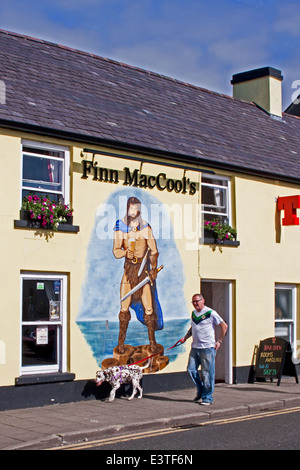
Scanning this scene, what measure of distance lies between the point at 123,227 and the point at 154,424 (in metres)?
4.53

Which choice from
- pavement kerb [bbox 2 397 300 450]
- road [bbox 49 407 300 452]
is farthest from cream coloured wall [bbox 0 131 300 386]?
road [bbox 49 407 300 452]

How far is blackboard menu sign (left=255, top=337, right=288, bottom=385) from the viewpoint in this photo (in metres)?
15.1

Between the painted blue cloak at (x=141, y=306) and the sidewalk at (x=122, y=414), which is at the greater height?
the painted blue cloak at (x=141, y=306)

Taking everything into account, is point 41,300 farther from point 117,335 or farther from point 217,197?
point 217,197

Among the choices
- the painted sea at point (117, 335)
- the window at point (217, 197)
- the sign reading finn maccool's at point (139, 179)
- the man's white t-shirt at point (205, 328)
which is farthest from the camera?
the window at point (217, 197)

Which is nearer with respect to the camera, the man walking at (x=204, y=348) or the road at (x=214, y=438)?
the road at (x=214, y=438)

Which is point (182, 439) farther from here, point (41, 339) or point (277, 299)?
point (277, 299)

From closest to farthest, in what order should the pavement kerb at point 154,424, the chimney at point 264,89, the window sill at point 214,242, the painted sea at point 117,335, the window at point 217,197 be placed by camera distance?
the pavement kerb at point 154,424, the painted sea at point 117,335, the window sill at point 214,242, the window at point 217,197, the chimney at point 264,89

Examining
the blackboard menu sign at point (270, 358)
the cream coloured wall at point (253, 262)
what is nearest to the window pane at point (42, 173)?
the cream coloured wall at point (253, 262)

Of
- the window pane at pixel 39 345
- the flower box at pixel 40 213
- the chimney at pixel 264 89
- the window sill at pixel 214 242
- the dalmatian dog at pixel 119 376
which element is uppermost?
the chimney at pixel 264 89

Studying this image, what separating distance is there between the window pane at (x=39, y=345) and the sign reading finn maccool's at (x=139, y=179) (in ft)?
9.81

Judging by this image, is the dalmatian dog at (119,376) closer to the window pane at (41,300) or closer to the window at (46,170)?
the window pane at (41,300)

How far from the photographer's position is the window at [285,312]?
1670 centimetres
